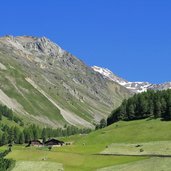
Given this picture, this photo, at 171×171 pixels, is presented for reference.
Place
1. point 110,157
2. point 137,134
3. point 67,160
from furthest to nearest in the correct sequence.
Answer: point 137,134
point 67,160
point 110,157

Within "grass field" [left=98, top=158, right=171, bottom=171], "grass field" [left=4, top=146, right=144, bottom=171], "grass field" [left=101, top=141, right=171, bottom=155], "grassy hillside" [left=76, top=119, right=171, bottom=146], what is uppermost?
"grassy hillside" [left=76, top=119, right=171, bottom=146]

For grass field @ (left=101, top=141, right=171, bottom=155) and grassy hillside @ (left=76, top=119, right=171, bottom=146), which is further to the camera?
grassy hillside @ (left=76, top=119, right=171, bottom=146)

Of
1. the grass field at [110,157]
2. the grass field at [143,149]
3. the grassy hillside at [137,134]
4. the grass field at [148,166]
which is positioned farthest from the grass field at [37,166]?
the grassy hillside at [137,134]

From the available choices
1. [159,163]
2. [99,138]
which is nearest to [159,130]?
[99,138]

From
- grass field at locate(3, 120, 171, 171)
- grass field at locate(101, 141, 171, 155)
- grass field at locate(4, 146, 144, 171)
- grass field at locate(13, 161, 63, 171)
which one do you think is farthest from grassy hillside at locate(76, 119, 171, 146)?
grass field at locate(13, 161, 63, 171)

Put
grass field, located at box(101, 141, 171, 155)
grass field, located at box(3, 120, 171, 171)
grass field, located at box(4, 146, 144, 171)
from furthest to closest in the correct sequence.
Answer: grass field, located at box(101, 141, 171, 155) → grass field, located at box(4, 146, 144, 171) → grass field, located at box(3, 120, 171, 171)

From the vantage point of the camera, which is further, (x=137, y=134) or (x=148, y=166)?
(x=137, y=134)

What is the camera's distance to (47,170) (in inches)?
3952

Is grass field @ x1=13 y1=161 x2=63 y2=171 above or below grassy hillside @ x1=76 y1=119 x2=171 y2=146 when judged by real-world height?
below

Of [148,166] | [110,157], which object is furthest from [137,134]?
[148,166]

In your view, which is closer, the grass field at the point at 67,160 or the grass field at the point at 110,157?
the grass field at the point at 110,157

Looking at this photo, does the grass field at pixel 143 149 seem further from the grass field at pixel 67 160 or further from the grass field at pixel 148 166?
the grass field at pixel 148 166

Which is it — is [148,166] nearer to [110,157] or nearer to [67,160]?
[110,157]

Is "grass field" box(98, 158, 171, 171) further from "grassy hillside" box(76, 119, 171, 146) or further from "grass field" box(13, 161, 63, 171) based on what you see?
"grassy hillside" box(76, 119, 171, 146)
